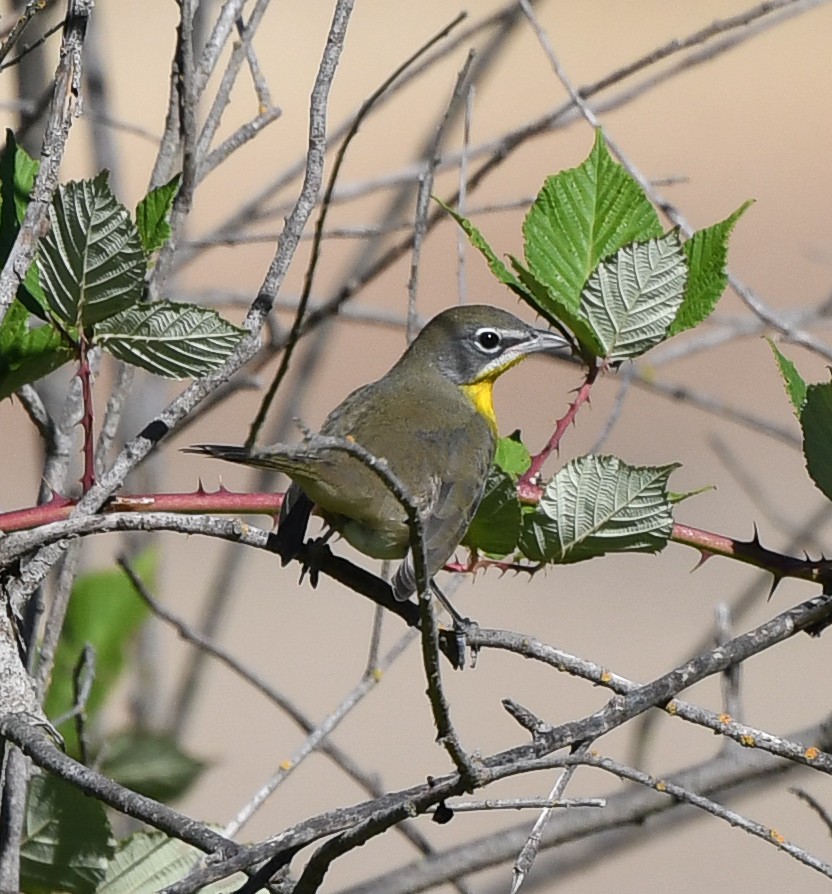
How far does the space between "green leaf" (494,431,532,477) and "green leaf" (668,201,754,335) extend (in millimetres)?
255

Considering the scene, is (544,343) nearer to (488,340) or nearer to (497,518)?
(488,340)

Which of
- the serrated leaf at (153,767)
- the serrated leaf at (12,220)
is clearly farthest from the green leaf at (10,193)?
the serrated leaf at (153,767)

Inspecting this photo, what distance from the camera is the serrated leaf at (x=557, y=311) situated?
1.76 m

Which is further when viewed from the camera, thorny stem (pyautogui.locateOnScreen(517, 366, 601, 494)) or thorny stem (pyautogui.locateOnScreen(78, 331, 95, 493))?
thorny stem (pyautogui.locateOnScreen(517, 366, 601, 494))

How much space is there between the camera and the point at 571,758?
1271mm

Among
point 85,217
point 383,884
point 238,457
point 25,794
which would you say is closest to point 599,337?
point 238,457

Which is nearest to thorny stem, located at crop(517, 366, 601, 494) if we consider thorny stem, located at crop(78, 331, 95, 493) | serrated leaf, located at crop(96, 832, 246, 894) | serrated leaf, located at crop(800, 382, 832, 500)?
serrated leaf, located at crop(800, 382, 832, 500)

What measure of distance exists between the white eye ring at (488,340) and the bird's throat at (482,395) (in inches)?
3.8

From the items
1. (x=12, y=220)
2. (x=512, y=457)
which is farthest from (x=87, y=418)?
(x=512, y=457)

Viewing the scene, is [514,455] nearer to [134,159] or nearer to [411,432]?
[411,432]

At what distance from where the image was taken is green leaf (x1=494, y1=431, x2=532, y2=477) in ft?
6.11

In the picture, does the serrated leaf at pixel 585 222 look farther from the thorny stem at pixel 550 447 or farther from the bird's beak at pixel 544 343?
the bird's beak at pixel 544 343

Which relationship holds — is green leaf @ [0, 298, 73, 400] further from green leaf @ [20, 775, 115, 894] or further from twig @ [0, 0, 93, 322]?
green leaf @ [20, 775, 115, 894]

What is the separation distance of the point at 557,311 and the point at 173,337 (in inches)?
19.2
